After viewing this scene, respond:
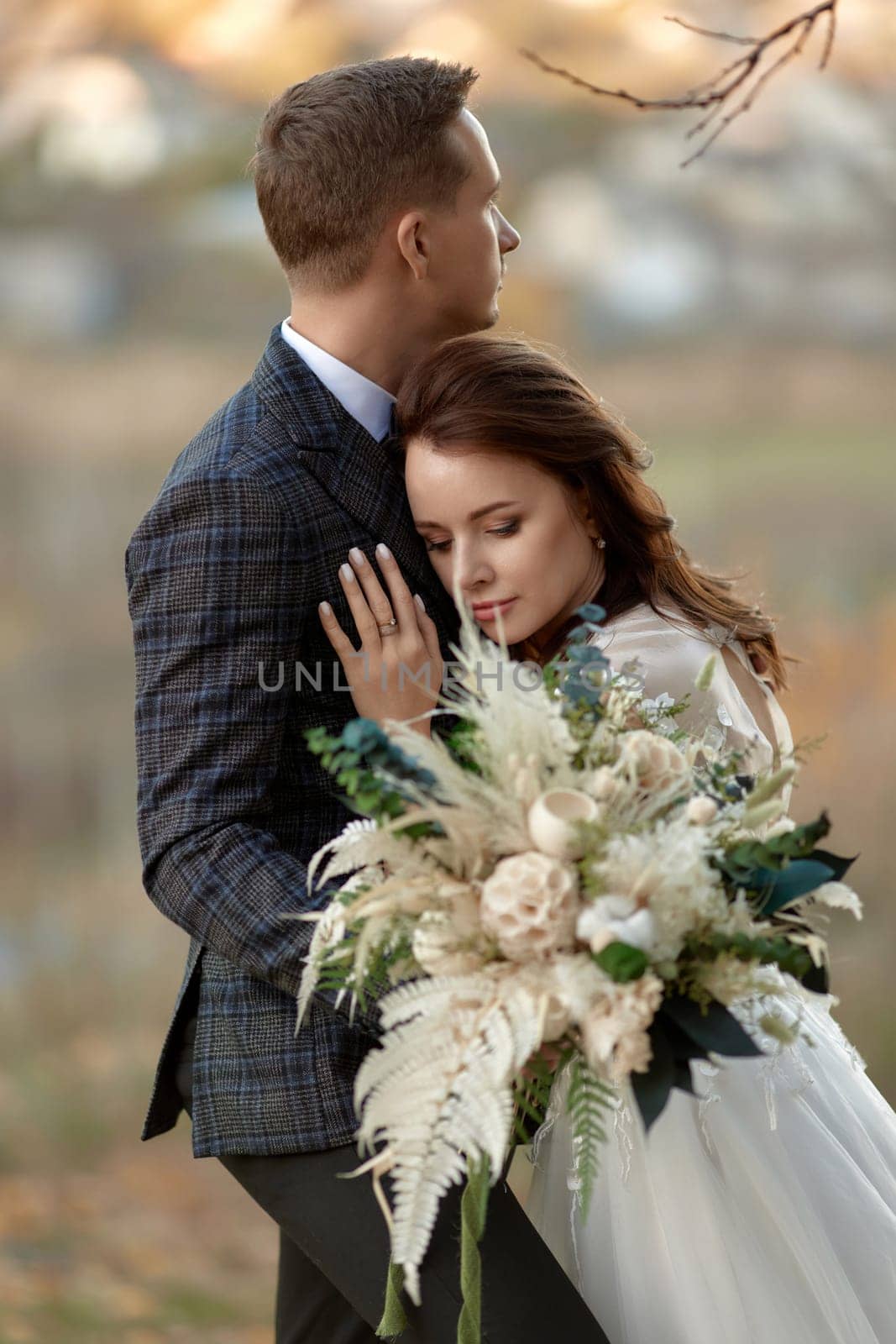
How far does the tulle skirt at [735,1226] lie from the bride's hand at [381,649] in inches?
21.7

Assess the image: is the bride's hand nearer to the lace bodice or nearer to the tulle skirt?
the lace bodice

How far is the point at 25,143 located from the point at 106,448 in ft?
3.05

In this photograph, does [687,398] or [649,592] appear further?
[687,398]

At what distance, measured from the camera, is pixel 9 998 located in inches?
175

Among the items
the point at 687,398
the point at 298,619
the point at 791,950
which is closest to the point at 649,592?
the point at 298,619

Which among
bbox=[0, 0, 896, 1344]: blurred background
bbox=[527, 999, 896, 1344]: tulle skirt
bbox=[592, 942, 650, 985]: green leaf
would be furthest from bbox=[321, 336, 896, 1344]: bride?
bbox=[0, 0, 896, 1344]: blurred background

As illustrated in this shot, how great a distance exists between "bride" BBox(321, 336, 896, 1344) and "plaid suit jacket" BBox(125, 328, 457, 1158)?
0.10 m

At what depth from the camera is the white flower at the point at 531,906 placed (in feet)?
4.25

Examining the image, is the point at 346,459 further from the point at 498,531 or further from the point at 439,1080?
the point at 439,1080

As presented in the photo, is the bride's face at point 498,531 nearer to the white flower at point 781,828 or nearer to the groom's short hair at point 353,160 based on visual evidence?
the groom's short hair at point 353,160

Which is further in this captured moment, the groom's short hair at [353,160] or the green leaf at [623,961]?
the groom's short hair at [353,160]

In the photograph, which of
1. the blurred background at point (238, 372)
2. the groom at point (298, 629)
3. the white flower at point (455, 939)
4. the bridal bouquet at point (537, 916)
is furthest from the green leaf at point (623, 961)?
the blurred background at point (238, 372)

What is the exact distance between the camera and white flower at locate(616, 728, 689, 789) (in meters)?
1.42

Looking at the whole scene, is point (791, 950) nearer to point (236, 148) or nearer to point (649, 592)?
point (649, 592)
